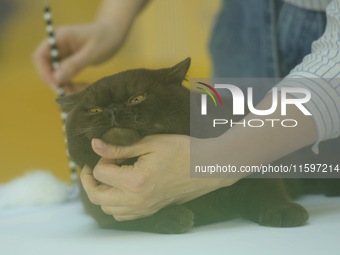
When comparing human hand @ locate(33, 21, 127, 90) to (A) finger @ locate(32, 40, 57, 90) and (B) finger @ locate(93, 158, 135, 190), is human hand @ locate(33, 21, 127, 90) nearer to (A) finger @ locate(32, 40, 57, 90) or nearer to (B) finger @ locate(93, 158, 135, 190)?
(A) finger @ locate(32, 40, 57, 90)

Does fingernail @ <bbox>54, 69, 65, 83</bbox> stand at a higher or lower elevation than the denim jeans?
lower

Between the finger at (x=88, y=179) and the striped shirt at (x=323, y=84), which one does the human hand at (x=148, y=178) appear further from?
the striped shirt at (x=323, y=84)

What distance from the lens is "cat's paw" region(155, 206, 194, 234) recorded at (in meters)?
0.60

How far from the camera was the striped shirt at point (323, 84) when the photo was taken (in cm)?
61

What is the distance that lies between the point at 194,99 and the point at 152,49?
134 mm

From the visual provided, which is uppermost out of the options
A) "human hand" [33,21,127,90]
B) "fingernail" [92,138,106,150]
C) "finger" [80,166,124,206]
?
"human hand" [33,21,127,90]

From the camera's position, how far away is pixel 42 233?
2.11 feet

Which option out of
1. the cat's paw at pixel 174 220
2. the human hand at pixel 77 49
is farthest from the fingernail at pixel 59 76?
the cat's paw at pixel 174 220

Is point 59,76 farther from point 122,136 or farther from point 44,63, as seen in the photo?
point 122,136

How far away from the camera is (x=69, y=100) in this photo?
65cm

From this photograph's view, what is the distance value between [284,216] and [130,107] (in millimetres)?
221

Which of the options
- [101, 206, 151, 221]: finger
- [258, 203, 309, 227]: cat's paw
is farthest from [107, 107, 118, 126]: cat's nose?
[258, 203, 309, 227]: cat's paw

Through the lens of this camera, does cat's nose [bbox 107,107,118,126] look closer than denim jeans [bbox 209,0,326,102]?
Yes

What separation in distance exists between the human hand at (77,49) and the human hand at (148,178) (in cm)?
16
